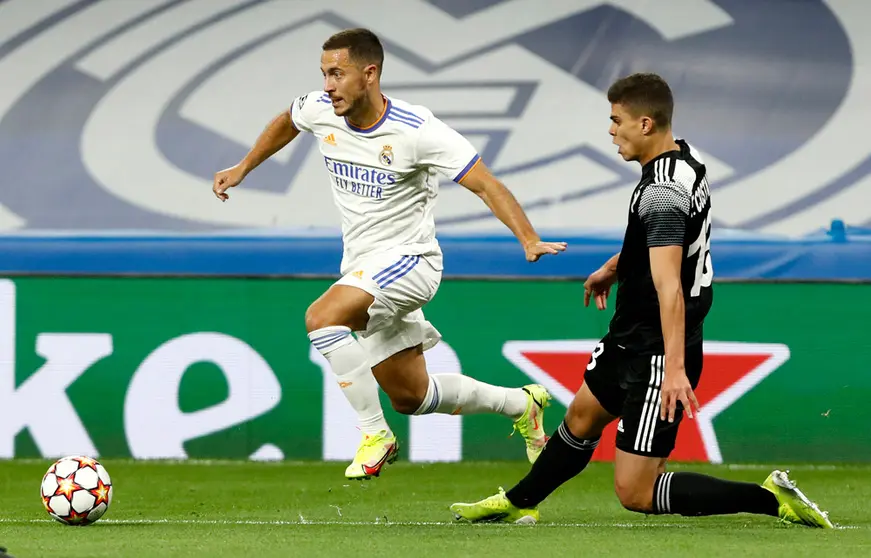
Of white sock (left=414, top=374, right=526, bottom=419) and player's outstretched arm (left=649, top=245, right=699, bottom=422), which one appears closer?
player's outstretched arm (left=649, top=245, right=699, bottom=422)

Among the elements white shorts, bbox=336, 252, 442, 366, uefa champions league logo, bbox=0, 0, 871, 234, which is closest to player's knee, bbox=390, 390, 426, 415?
white shorts, bbox=336, 252, 442, 366

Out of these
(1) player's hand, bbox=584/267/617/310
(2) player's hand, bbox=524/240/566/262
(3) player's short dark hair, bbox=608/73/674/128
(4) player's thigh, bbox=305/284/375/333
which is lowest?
(4) player's thigh, bbox=305/284/375/333

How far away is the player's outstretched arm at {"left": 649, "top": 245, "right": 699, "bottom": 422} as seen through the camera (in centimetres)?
447

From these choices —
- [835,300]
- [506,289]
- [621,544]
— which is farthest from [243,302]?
[621,544]

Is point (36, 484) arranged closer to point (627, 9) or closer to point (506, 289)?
point (506, 289)

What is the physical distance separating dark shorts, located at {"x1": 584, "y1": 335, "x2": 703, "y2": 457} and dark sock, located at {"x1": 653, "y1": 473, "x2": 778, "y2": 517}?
0.15 metres

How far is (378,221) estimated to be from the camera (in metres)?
5.66

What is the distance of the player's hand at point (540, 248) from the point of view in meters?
4.97

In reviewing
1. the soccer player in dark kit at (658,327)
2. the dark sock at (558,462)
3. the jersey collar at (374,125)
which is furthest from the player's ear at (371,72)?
the dark sock at (558,462)

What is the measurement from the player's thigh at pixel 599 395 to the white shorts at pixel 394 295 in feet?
2.86

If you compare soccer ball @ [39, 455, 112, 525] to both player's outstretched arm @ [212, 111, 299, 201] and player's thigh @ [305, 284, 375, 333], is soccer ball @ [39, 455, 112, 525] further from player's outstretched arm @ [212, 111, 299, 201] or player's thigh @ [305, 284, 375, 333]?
player's outstretched arm @ [212, 111, 299, 201]

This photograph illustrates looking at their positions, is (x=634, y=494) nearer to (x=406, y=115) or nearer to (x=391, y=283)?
(x=391, y=283)

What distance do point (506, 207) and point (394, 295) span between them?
598 millimetres

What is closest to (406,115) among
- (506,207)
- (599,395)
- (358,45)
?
(358,45)
